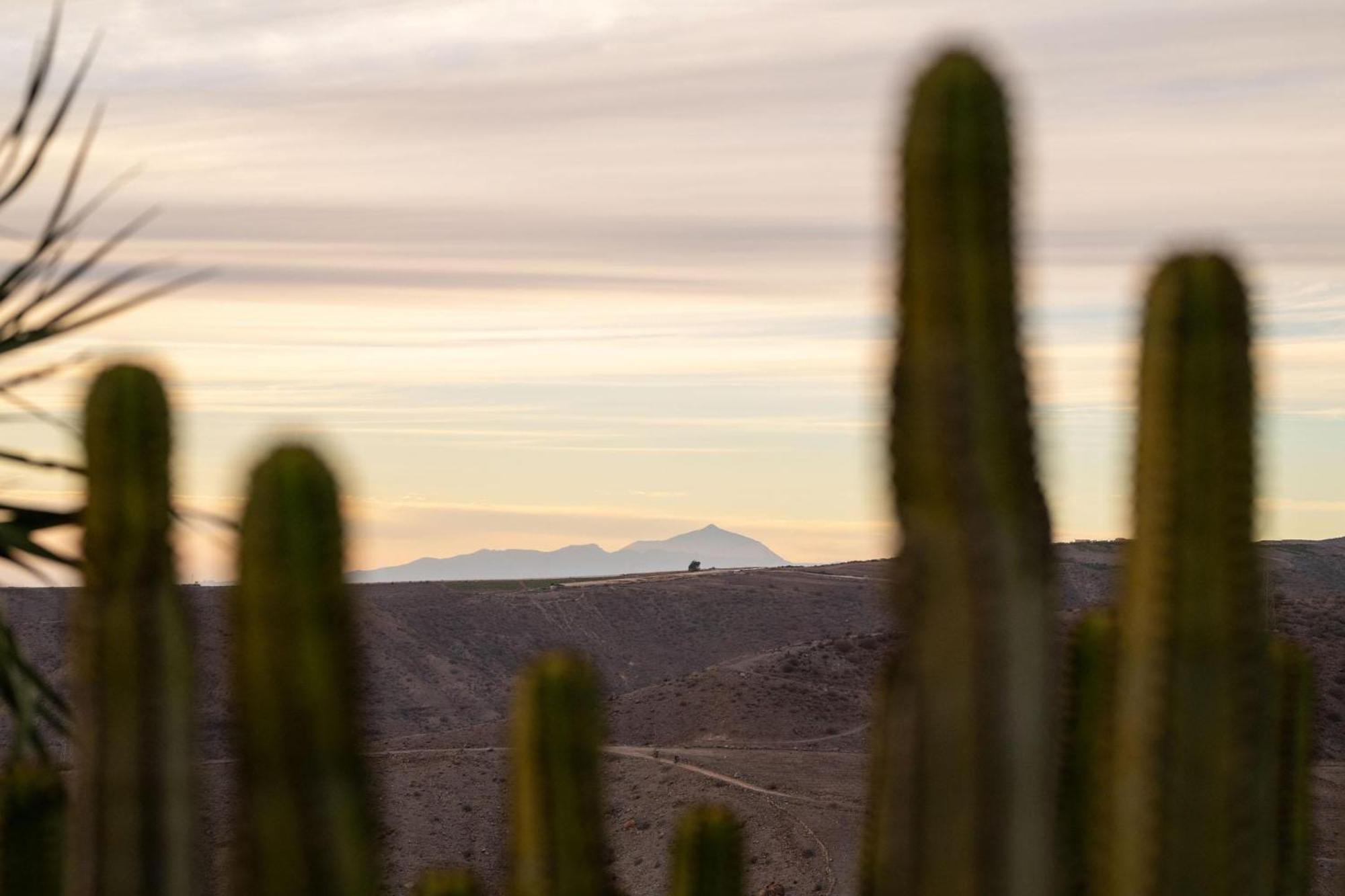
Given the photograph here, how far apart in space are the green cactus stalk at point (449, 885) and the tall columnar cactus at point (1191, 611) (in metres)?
2.49

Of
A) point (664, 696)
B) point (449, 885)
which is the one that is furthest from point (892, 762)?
point (664, 696)

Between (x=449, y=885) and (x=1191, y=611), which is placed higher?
(x=1191, y=611)

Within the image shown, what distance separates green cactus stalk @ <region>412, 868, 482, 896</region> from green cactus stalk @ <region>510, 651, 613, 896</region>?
18.4 inches

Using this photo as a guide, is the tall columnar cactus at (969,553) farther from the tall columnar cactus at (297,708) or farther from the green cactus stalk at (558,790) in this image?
the green cactus stalk at (558,790)

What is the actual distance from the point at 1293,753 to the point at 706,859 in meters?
2.34

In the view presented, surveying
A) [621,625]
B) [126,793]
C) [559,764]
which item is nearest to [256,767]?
[126,793]

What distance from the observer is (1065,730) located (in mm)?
4762

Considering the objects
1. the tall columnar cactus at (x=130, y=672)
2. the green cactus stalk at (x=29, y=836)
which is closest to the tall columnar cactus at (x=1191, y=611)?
the tall columnar cactus at (x=130, y=672)

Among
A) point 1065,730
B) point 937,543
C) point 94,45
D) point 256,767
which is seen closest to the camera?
point 937,543

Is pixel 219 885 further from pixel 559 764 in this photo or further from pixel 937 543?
pixel 937 543

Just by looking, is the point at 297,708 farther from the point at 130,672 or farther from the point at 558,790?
the point at 558,790

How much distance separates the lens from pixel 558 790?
477 cm

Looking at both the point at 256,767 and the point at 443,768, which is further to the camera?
the point at 443,768

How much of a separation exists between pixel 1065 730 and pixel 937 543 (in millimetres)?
1633
